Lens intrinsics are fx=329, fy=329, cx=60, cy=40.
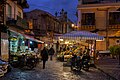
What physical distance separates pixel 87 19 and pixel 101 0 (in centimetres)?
345

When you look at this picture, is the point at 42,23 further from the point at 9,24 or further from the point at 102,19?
the point at 9,24

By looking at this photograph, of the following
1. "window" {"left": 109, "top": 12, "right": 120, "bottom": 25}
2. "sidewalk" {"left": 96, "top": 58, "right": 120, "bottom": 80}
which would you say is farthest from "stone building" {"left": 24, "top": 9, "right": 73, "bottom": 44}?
"sidewalk" {"left": 96, "top": 58, "right": 120, "bottom": 80}

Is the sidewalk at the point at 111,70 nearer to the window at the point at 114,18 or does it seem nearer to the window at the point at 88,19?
the window at the point at 114,18

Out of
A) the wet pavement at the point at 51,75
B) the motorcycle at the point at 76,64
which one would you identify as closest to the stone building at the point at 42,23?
the motorcycle at the point at 76,64

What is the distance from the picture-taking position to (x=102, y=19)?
47.2m

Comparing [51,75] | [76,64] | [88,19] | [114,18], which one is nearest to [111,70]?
[76,64]

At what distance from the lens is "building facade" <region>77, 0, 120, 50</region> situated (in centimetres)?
4584

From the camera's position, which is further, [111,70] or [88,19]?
[88,19]

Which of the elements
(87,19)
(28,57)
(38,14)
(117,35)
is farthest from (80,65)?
(38,14)

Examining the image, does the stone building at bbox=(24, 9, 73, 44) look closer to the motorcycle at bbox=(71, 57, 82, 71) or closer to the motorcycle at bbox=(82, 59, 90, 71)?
the motorcycle at bbox=(82, 59, 90, 71)

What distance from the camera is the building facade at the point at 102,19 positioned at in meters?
45.8

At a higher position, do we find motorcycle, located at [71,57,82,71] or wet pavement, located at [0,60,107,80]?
motorcycle, located at [71,57,82,71]

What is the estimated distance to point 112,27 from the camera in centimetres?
4616


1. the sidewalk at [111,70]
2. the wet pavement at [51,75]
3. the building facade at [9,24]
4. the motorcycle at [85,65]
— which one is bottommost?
the wet pavement at [51,75]
